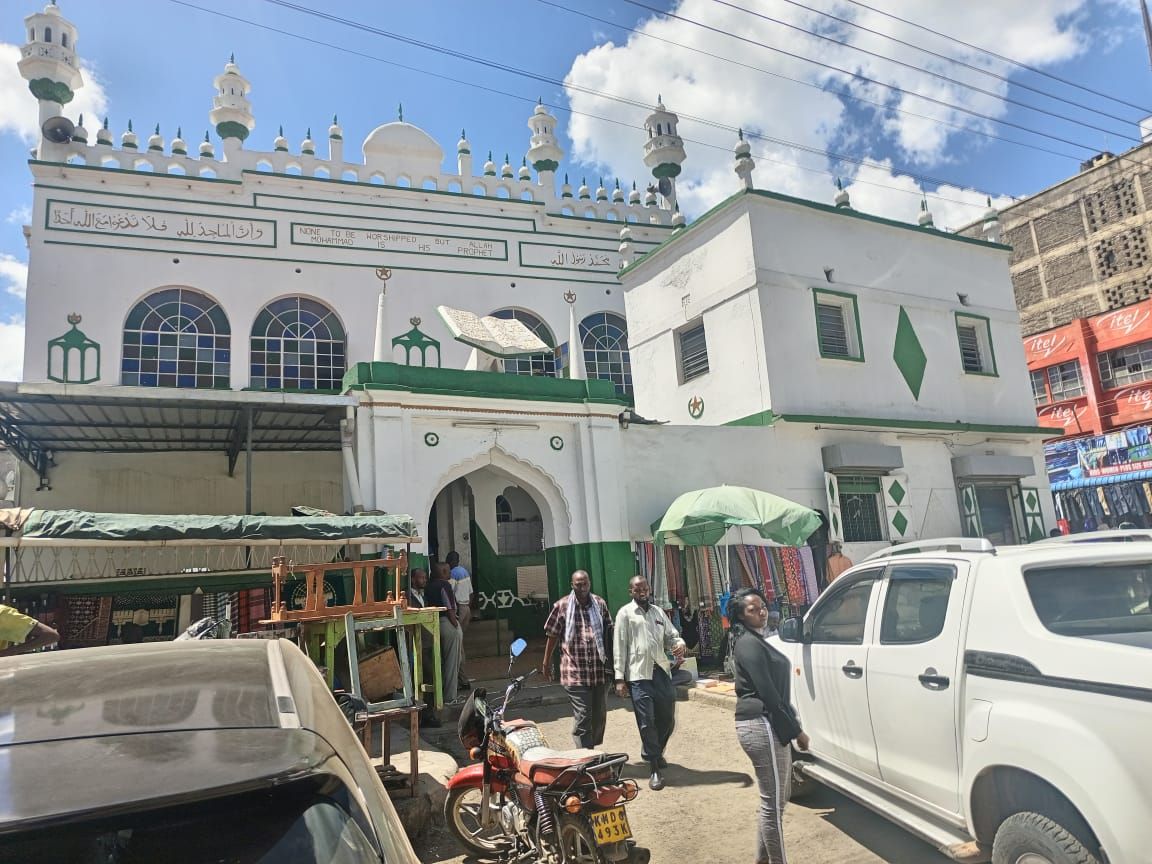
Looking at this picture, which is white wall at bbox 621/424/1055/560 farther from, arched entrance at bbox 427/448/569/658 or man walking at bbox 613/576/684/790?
man walking at bbox 613/576/684/790

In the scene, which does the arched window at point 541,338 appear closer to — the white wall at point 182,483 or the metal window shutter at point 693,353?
the metal window shutter at point 693,353

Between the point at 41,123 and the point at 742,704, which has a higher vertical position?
the point at 41,123

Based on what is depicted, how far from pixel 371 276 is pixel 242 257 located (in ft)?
8.19

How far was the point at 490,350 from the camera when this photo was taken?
11789 millimetres

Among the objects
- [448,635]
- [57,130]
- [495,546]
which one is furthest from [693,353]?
[57,130]

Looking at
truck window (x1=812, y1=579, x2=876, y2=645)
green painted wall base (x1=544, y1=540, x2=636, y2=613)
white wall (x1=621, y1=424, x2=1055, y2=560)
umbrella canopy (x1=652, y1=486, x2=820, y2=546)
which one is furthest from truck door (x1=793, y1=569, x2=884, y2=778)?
white wall (x1=621, y1=424, x2=1055, y2=560)

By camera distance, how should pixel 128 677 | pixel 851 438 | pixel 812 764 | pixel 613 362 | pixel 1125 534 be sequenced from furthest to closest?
pixel 613 362, pixel 851 438, pixel 812 764, pixel 1125 534, pixel 128 677

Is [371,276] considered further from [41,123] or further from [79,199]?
[41,123]

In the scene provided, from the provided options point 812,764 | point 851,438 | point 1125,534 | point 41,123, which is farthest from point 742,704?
point 41,123

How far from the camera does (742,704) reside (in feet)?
13.4

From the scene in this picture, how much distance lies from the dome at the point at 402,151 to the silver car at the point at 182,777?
646 inches

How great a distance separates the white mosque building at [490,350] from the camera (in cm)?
1118

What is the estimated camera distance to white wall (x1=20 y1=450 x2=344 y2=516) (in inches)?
478

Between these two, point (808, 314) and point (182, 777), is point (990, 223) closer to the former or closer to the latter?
point (808, 314)
